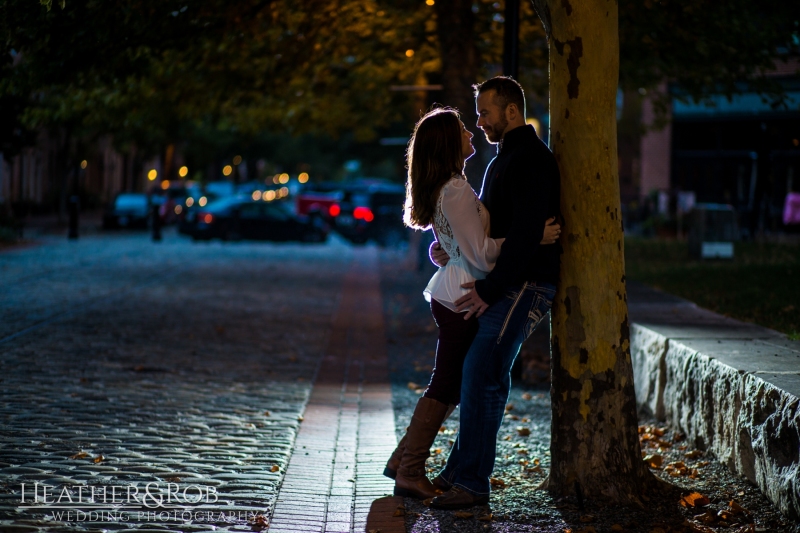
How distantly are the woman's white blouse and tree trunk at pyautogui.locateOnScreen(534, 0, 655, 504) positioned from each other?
46 centimetres

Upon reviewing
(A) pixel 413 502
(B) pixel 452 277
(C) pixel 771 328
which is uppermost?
(B) pixel 452 277

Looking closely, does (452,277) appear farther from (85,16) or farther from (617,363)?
(85,16)

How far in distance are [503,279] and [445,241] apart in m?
0.46

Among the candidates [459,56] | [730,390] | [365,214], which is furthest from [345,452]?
[365,214]

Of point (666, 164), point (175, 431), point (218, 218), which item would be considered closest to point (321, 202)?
point (218, 218)

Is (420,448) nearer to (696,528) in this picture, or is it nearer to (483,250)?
(483,250)

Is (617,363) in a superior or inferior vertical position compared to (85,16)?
inferior

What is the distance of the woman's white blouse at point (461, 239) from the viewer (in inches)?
193

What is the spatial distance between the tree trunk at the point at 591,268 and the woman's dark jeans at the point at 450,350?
0.48 meters

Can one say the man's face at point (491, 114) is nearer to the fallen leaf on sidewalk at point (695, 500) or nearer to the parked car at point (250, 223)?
the fallen leaf on sidewalk at point (695, 500)

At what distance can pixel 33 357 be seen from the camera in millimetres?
9383

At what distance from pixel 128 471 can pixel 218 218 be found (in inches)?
1062

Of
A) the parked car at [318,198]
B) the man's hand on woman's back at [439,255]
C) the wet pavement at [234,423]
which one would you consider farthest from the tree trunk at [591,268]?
the parked car at [318,198]

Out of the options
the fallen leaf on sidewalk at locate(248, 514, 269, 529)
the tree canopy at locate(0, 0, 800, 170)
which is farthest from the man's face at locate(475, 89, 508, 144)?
the tree canopy at locate(0, 0, 800, 170)
